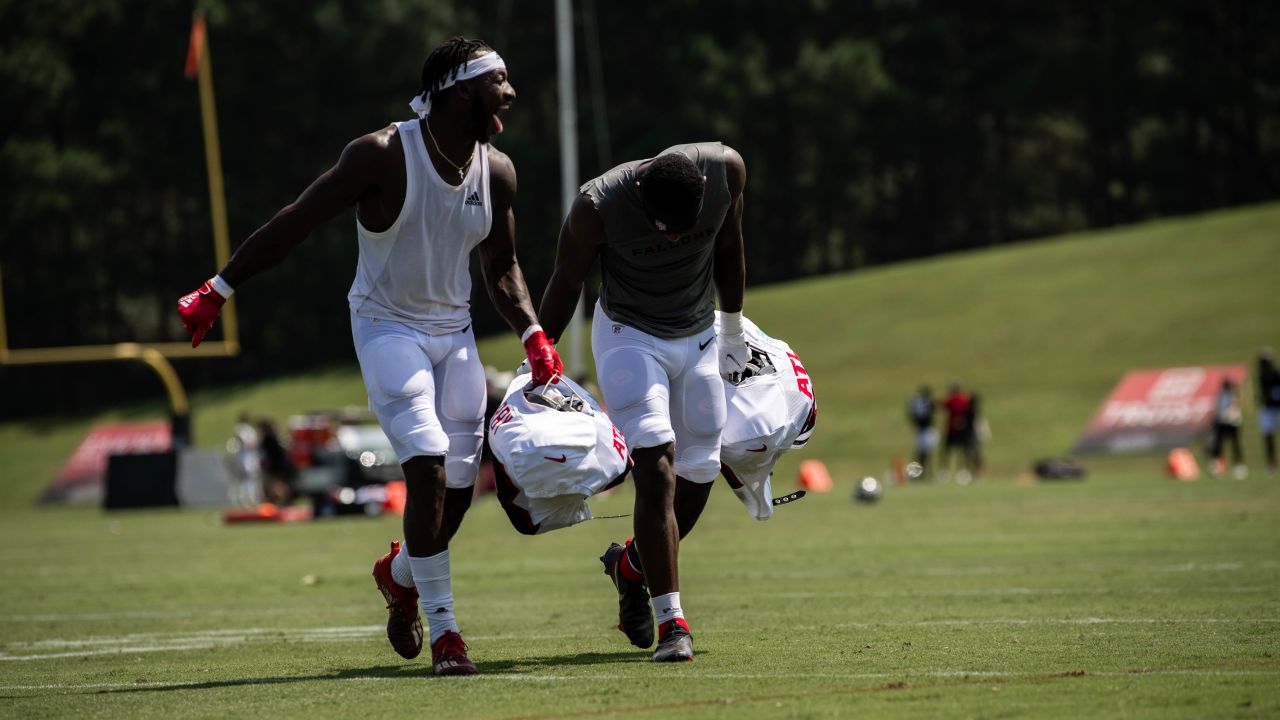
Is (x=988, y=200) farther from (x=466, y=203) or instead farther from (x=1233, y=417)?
(x=466, y=203)

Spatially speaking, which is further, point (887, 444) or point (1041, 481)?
point (887, 444)

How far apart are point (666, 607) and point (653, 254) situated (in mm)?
1511

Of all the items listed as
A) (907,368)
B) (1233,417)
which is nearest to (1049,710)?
(1233,417)

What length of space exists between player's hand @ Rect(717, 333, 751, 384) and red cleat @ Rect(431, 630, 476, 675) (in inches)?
75.4

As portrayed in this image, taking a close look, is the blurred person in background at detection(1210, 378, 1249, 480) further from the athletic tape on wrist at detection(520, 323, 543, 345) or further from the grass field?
A: the athletic tape on wrist at detection(520, 323, 543, 345)

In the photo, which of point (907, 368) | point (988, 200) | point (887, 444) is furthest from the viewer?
point (988, 200)

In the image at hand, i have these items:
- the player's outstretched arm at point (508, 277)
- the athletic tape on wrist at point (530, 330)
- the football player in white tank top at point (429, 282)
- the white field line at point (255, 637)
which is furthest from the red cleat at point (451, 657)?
the white field line at point (255, 637)

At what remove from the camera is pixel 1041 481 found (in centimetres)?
2948

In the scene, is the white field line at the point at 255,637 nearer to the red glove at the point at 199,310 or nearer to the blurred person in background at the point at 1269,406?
the red glove at the point at 199,310

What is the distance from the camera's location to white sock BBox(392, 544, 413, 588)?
23.9 feet

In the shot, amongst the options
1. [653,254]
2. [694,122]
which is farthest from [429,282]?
[694,122]

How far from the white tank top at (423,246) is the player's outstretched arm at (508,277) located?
108 millimetres

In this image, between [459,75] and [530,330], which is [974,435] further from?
[459,75]

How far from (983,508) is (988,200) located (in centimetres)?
5838
